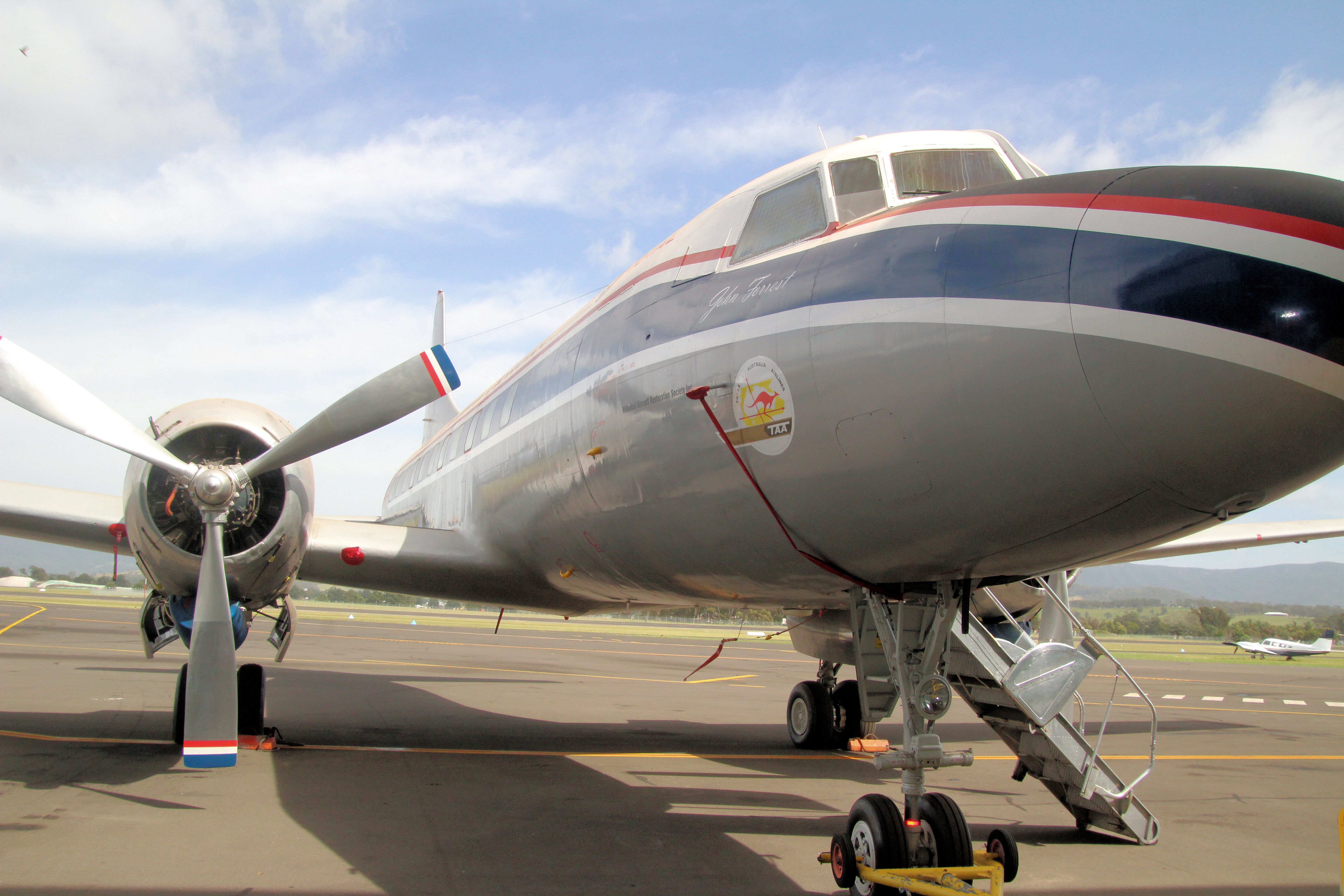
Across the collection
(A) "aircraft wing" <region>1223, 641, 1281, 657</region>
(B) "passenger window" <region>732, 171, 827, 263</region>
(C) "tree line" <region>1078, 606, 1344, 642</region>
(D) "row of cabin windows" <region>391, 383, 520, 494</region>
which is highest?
(B) "passenger window" <region>732, 171, 827, 263</region>

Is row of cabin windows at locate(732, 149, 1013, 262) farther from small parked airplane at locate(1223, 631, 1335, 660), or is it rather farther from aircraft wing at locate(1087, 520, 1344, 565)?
small parked airplane at locate(1223, 631, 1335, 660)

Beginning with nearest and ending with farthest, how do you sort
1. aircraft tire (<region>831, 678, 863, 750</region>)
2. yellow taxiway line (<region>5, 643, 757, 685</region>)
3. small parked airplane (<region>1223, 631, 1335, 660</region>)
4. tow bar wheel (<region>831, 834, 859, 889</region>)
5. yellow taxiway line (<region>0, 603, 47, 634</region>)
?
tow bar wheel (<region>831, 834, 859, 889</region>) < aircraft tire (<region>831, 678, 863, 750</region>) < yellow taxiway line (<region>5, 643, 757, 685</region>) < yellow taxiway line (<region>0, 603, 47, 634</region>) < small parked airplane (<region>1223, 631, 1335, 660</region>)

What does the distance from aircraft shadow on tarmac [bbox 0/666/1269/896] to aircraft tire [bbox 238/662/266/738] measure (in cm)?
61

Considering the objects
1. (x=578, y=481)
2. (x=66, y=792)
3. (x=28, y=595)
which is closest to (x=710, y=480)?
(x=578, y=481)

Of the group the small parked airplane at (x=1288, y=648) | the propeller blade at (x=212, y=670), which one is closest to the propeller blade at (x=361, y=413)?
the propeller blade at (x=212, y=670)

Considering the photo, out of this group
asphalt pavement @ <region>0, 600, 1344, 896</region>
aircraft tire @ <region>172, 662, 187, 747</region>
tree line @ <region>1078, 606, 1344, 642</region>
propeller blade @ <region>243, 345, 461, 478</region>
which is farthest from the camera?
tree line @ <region>1078, 606, 1344, 642</region>

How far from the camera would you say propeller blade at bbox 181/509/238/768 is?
6449mm

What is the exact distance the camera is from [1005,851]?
5.15 meters

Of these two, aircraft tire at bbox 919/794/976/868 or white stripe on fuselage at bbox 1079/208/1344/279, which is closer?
white stripe on fuselage at bbox 1079/208/1344/279

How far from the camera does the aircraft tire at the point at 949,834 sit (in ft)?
15.3

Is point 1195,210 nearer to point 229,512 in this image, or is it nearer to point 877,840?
point 877,840

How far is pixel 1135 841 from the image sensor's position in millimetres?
6906

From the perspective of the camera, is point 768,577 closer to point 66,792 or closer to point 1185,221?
point 1185,221

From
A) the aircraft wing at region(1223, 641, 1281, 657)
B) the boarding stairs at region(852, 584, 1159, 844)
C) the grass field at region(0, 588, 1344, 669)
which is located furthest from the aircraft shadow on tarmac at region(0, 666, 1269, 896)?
the aircraft wing at region(1223, 641, 1281, 657)
